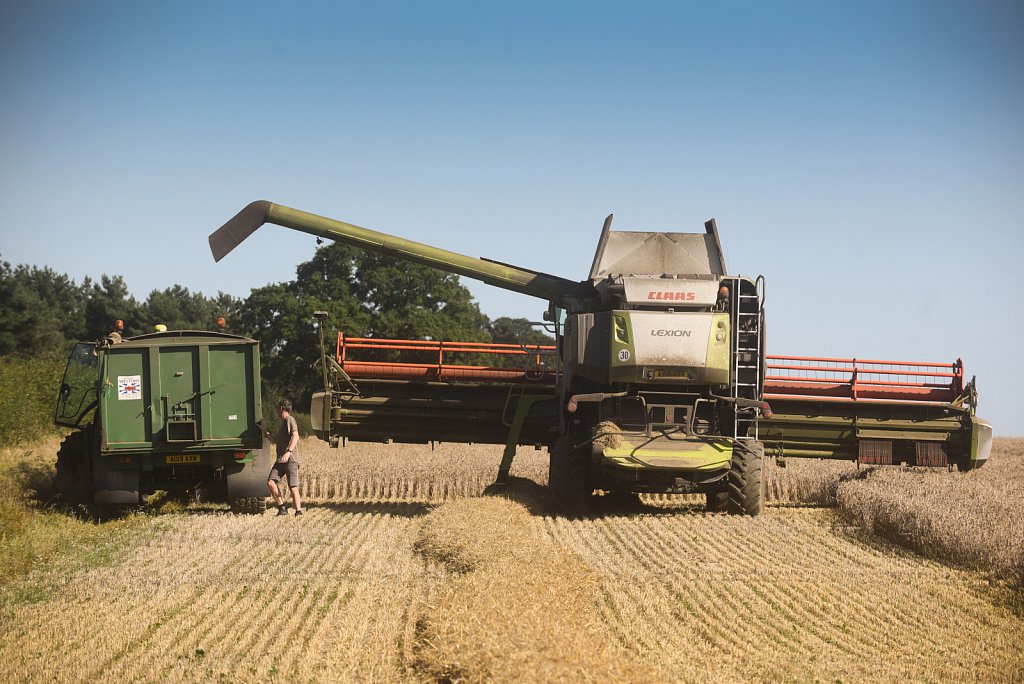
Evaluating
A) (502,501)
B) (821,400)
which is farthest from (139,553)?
(821,400)

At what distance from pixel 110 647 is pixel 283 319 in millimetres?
39873

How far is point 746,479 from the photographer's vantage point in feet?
48.8

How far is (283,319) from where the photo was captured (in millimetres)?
46594

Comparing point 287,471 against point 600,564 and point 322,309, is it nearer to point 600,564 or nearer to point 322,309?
point 600,564

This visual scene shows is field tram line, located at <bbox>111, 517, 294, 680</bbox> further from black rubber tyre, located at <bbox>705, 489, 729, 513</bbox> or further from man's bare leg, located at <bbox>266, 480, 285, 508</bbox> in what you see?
black rubber tyre, located at <bbox>705, 489, 729, 513</bbox>

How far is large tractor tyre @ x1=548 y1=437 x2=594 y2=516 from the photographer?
15000 mm

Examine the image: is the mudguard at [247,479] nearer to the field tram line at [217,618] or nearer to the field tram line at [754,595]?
the field tram line at [217,618]

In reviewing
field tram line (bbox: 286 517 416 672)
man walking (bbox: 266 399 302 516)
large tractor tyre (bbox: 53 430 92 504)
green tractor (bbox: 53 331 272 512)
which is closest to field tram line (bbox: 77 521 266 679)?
field tram line (bbox: 286 517 416 672)

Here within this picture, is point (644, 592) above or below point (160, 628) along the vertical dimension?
below

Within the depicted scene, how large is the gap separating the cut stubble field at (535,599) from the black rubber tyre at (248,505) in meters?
0.20

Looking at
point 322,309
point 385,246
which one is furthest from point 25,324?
point 385,246

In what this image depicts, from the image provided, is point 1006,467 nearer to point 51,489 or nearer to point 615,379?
point 615,379

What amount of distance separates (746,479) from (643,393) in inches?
79.0

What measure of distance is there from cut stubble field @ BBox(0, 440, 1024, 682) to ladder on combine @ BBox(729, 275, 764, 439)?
1.86 metres
